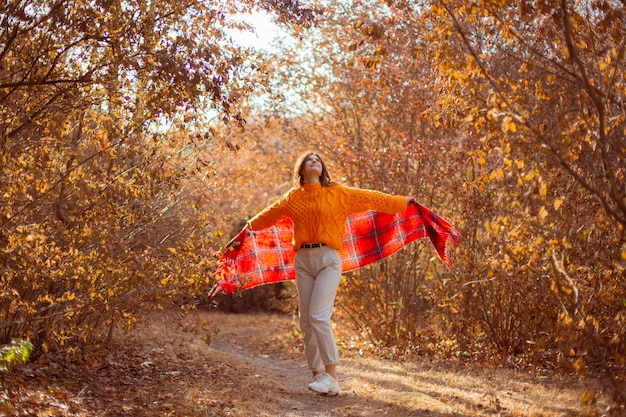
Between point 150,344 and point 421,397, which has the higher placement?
point 150,344

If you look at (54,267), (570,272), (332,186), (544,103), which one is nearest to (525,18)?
(544,103)

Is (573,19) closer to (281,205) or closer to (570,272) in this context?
(570,272)

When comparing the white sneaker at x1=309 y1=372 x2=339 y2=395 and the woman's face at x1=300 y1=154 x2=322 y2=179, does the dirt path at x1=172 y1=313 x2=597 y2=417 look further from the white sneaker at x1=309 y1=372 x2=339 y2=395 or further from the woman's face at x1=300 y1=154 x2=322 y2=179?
the woman's face at x1=300 y1=154 x2=322 y2=179

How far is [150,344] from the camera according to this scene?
28.1 ft

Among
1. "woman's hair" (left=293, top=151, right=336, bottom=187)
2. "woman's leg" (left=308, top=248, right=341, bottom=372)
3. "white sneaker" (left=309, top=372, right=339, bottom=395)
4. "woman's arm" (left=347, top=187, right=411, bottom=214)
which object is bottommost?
"white sneaker" (left=309, top=372, right=339, bottom=395)

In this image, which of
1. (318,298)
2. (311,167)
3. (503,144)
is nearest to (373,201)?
(311,167)

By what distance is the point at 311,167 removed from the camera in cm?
632

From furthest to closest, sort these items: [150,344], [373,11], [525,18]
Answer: [373,11]
[150,344]
[525,18]

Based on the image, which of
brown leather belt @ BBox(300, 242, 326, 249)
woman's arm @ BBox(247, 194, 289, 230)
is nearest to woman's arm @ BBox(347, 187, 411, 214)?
brown leather belt @ BBox(300, 242, 326, 249)

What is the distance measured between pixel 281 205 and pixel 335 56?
4315mm

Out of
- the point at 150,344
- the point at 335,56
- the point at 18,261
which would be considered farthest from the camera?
the point at 335,56

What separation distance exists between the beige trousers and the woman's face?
2.27 feet

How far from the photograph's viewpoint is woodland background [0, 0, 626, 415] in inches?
167

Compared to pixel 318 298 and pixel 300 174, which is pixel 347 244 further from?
pixel 318 298
